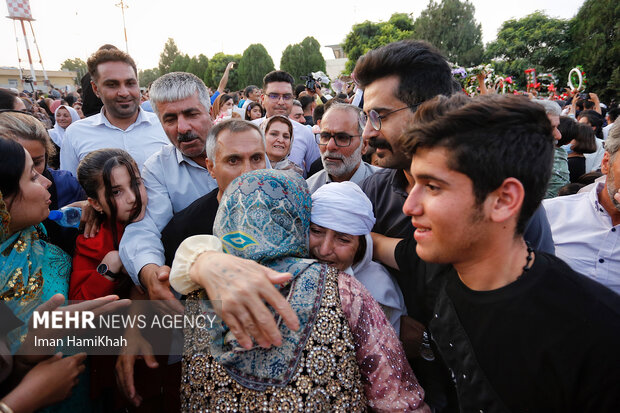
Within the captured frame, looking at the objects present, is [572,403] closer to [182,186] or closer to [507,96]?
[507,96]

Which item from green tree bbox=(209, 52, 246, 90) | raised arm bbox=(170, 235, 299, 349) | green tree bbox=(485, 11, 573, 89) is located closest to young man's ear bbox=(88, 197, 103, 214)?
raised arm bbox=(170, 235, 299, 349)

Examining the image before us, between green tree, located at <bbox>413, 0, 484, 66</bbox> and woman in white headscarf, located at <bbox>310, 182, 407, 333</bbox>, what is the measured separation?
48848 millimetres

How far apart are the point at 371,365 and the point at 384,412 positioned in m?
0.21

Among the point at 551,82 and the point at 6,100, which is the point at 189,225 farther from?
the point at 551,82

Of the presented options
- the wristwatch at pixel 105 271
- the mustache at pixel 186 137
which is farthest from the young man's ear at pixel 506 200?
the mustache at pixel 186 137

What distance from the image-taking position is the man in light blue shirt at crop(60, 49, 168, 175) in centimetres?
386

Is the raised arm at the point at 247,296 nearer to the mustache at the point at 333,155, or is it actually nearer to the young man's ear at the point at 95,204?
the young man's ear at the point at 95,204

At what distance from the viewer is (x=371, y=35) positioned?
4522cm

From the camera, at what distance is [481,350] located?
1.46 meters

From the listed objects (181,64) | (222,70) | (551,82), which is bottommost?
(551,82)

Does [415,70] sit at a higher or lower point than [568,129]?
higher

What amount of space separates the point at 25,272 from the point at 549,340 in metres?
2.48

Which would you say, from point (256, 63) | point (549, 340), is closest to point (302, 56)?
point (256, 63)

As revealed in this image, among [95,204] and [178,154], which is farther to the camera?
[178,154]
